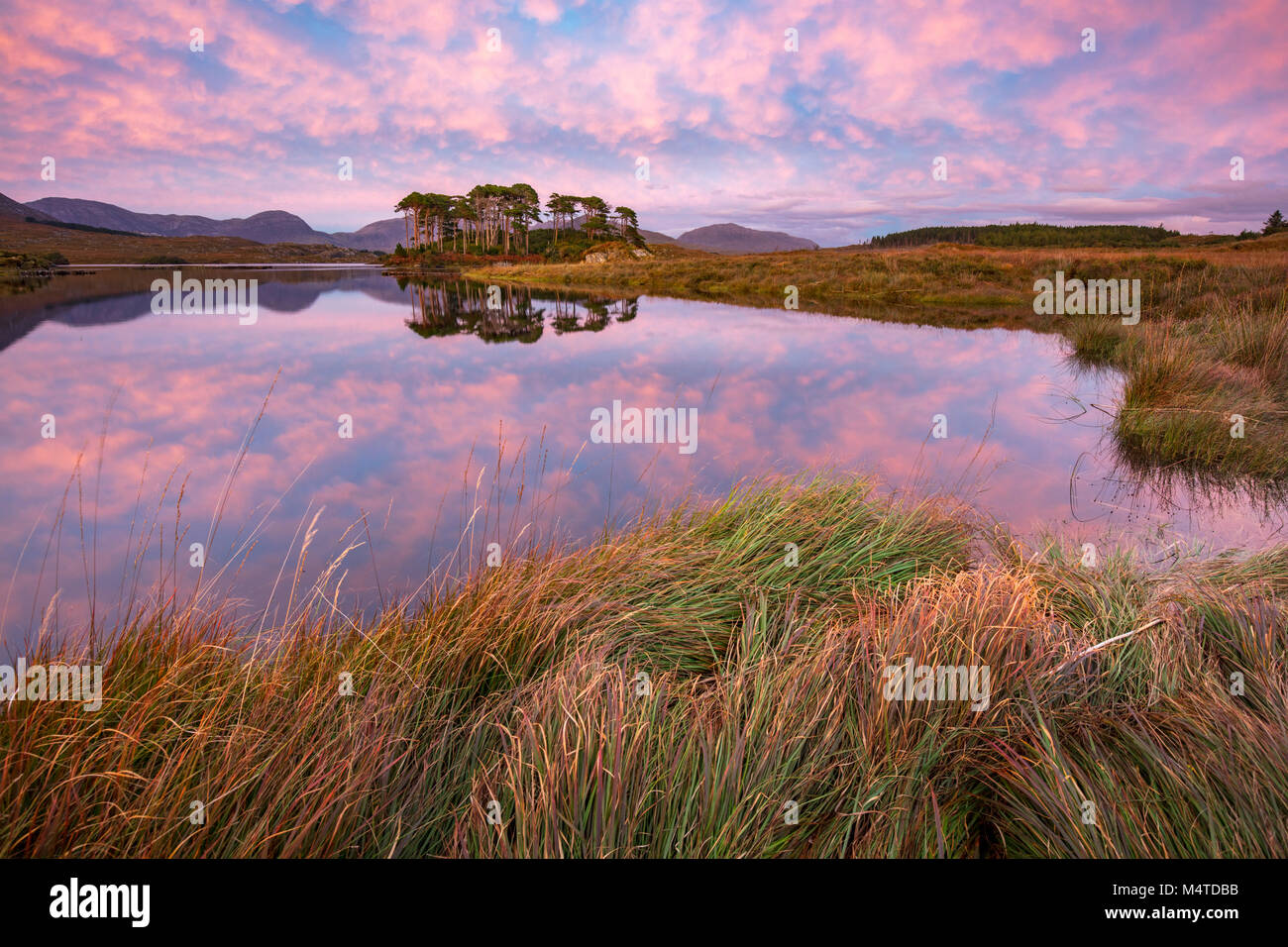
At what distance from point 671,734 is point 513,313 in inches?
866

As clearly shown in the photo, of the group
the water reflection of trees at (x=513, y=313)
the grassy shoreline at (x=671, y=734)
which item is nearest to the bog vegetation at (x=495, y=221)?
the water reflection of trees at (x=513, y=313)

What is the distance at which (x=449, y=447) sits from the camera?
286 inches

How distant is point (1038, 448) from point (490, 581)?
22.7ft

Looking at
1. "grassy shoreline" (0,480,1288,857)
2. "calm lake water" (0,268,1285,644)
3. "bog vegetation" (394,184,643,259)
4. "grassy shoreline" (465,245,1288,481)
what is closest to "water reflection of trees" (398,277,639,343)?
"calm lake water" (0,268,1285,644)

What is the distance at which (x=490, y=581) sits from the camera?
10.9 feet

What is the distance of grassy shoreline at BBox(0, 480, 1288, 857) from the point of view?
187 centimetres

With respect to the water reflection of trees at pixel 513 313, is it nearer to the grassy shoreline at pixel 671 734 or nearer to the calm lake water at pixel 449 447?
the calm lake water at pixel 449 447

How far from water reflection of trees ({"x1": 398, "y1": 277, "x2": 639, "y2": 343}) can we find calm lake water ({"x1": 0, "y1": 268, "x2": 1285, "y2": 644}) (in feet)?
6.56

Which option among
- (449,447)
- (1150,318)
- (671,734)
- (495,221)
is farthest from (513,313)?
(495,221)

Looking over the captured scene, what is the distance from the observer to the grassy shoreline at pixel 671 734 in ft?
6.13

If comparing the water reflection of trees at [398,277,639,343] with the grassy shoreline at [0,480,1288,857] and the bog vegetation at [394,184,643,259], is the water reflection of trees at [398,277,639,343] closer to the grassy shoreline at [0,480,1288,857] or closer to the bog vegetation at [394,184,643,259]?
the grassy shoreline at [0,480,1288,857]

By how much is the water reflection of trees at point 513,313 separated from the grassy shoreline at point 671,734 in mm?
13611

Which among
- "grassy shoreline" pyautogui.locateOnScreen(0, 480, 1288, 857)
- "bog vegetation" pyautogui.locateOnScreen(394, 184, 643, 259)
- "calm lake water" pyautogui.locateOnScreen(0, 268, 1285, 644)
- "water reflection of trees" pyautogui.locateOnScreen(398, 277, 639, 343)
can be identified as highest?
"bog vegetation" pyautogui.locateOnScreen(394, 184, 643, 259)

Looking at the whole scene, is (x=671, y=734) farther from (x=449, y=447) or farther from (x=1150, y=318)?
(x=1150, y=318)
